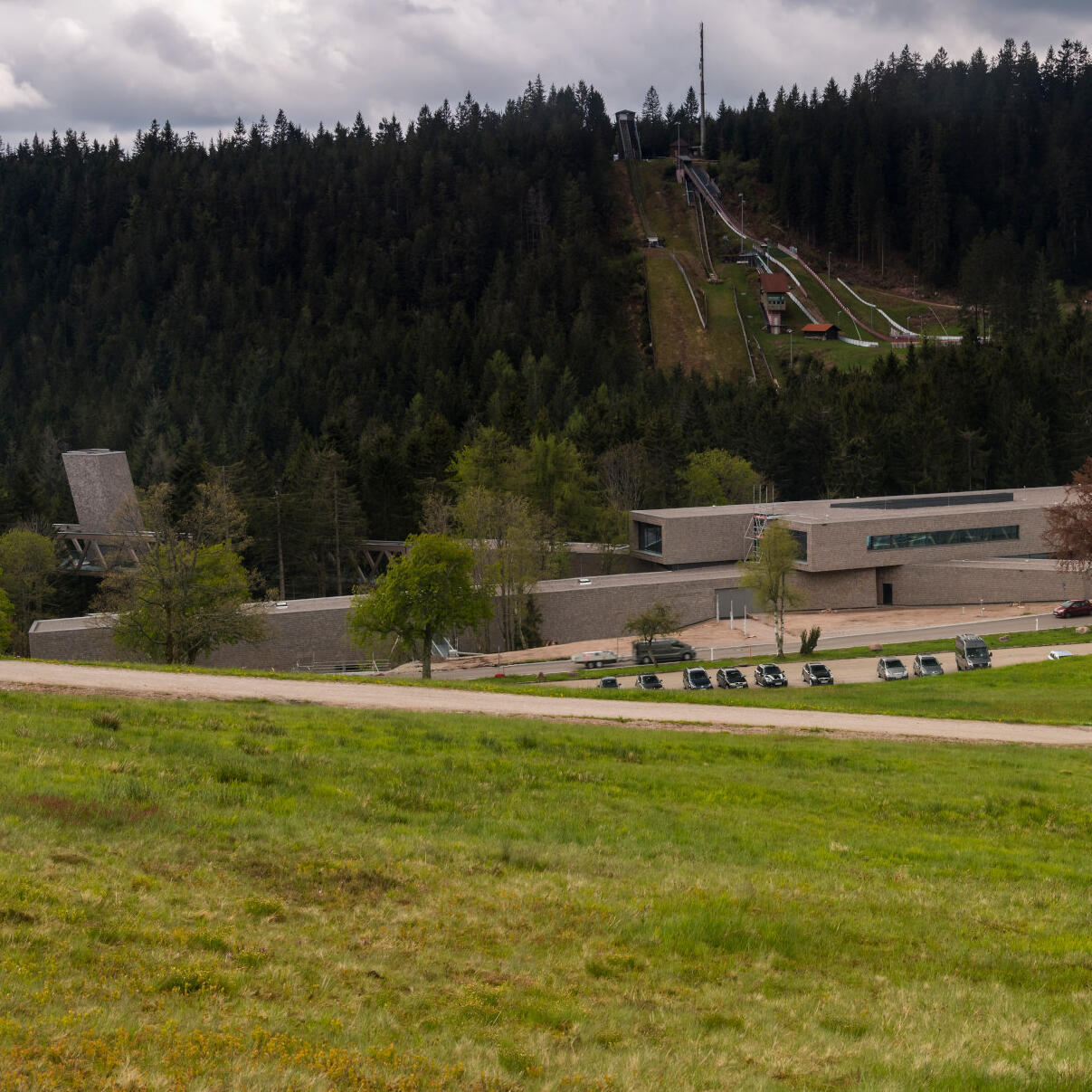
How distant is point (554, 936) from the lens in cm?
1045

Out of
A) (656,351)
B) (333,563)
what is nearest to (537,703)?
(333,563)

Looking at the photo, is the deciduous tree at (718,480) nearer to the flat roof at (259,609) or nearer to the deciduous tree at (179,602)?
the flat roof at (259,609)

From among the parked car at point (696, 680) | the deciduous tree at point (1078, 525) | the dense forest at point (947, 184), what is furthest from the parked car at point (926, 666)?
the dense forest at point (947, 184)

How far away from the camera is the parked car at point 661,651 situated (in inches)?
2152

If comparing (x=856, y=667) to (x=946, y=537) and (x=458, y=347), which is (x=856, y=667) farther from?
(x=458, y=347)

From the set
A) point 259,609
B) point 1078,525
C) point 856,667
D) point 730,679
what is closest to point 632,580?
point 856,667

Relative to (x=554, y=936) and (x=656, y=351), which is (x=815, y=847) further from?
(x=656, y=351)

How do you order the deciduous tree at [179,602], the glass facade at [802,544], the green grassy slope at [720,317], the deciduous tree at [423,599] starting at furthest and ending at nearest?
the green grassy slope at [720,317], the glass facade at [802,544], the deciduous tree at [423,599], the deciduous tree at [179,602]

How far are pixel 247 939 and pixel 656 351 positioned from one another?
151 meters

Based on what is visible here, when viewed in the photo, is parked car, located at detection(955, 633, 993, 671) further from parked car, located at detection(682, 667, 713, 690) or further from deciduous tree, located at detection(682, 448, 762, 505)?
deciduous tree, located at detection(682, 448, 762, 505)

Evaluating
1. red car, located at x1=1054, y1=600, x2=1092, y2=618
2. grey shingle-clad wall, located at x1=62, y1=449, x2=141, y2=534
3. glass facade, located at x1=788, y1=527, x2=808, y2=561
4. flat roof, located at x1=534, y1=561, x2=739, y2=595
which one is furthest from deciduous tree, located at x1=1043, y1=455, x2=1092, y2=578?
grey shingle-clad wall, located at x1=62, y1=449, x2=141, y2=534

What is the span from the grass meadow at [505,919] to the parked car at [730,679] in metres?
23.9

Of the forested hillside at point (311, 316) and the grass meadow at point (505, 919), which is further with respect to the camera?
the forested hillside at point (311, 316)

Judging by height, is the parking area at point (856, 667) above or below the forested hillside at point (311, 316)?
below
